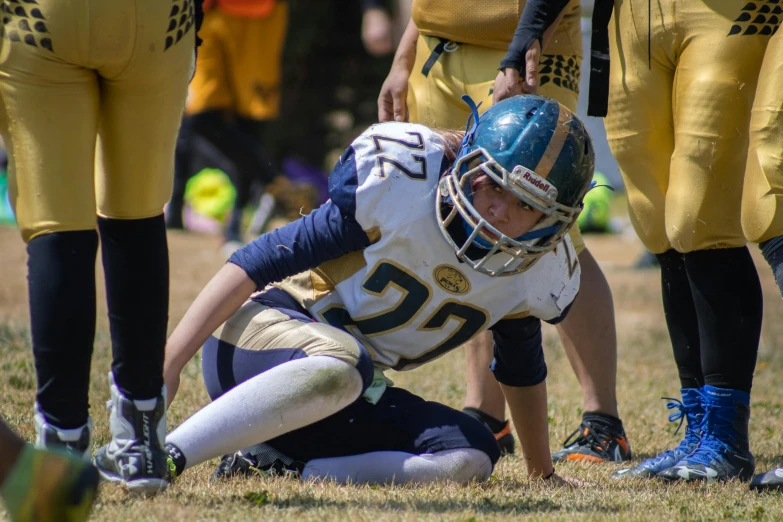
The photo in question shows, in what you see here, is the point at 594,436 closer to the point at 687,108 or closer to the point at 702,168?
the point at 702,168

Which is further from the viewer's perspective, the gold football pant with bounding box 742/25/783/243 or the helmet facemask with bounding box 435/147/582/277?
the gold football pant with bounding box 742/25/783/243

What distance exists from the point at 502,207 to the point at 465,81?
3.46 feet

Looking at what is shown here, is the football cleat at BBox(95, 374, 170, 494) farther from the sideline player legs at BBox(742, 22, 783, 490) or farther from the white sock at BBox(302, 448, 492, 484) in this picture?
the sideline player legs at BBox(742, 22, 783, 490)

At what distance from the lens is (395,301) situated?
2.83m

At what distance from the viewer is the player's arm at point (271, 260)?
262cm

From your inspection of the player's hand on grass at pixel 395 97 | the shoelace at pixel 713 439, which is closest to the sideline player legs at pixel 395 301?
the shoelace at pixel 713 439

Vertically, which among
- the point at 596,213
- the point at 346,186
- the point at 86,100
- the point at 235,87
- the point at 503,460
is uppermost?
the point at 86,100

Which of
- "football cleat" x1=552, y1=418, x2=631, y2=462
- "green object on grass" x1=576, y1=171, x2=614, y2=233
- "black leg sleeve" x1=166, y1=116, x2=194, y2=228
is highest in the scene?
"football cleat" x1=552, y1=418, x2=631, y2=462

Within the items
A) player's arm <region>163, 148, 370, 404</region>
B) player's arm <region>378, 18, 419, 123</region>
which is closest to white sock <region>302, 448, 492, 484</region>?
player's arm <region>163, 148, 370, 404</region>

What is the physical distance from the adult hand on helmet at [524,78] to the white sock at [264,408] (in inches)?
42.4

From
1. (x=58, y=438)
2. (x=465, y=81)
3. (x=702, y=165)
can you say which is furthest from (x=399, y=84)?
(x=58, y=438)

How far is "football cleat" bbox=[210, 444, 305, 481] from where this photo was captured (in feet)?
9.43

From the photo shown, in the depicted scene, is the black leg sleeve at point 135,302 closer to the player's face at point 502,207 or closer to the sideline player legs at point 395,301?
the sideline player legs at point 395,301

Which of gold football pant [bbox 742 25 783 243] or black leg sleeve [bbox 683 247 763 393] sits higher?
gold football pant [bbox 742 25 783 243]
